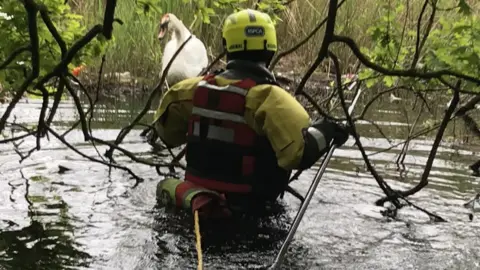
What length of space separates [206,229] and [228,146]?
0.52 m

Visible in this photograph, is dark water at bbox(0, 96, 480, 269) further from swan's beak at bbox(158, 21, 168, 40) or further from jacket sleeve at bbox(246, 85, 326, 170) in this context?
swan's beak at bbox(158, 21, 168, 40)

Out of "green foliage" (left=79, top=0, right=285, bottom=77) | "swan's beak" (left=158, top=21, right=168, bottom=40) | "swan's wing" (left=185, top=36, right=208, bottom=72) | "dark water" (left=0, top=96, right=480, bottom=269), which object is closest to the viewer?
"dark water" (left=0, top=96, right=480, bottom=269)

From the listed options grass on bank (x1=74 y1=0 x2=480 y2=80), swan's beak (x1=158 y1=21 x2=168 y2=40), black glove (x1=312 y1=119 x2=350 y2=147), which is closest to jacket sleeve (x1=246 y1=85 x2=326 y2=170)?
black glove (x1=312 y1=119 x2=350 y2=147)

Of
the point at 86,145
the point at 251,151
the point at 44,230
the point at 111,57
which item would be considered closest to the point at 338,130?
the point at 251,151

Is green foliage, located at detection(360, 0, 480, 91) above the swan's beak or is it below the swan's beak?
above

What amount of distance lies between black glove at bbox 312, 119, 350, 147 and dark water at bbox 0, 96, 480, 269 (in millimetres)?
603

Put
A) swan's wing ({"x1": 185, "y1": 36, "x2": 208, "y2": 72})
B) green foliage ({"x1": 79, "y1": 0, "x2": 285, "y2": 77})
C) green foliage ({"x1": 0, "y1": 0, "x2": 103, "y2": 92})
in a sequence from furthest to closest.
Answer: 1. green foliage ({"x1": 79, "y1": 0, "x2": 285, "y2": 77})
2. swan's wing ({"x1": 185, "y1": 36, "x2": 208, "y2": 72})
3. green foliage ({"x1": 0, "y1": 0, "x2": 103, "y2": 92})

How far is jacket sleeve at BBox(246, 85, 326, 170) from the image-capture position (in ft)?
13.3

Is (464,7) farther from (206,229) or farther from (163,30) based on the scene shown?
(163,30)

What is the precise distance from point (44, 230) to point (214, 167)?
1098mm

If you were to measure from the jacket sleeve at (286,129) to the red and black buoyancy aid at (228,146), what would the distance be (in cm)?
17

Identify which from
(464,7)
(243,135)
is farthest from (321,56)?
(464,7)

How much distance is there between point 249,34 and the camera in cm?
436

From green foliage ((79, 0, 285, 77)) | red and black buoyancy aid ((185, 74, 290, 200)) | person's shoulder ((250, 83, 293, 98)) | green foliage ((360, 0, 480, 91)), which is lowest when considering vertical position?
green foliage ((79, 0, 285, 77))
